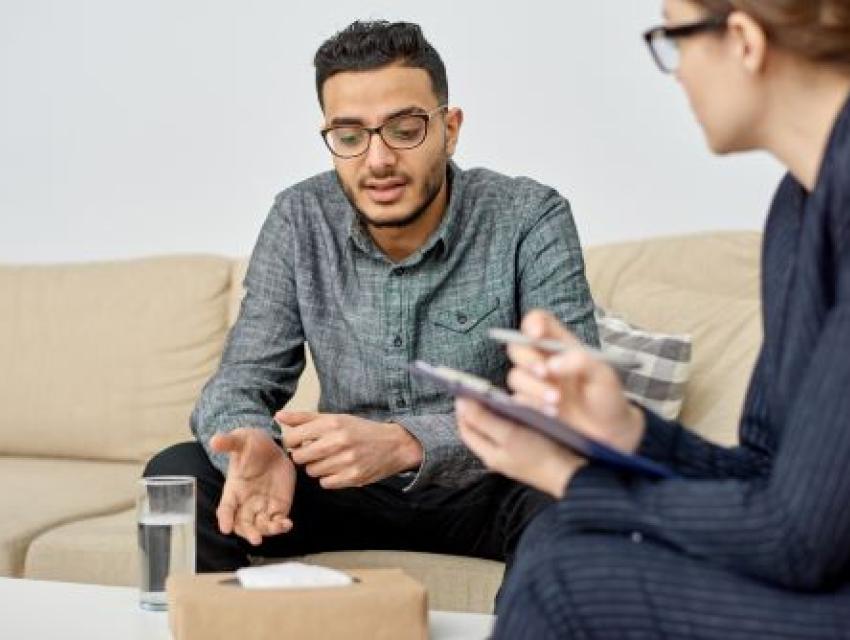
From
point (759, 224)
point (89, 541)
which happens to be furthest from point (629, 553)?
point (759, 224)

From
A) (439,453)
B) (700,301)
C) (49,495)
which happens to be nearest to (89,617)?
(439,453)

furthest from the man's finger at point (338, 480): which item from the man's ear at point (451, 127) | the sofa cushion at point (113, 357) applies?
the sofa cushion at point (113, 357)

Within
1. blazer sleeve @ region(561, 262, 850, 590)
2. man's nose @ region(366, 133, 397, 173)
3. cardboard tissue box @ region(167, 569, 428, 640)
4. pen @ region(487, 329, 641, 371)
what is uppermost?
man's nose @ region(366, 133, 397, 173)

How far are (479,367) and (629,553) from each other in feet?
3.31

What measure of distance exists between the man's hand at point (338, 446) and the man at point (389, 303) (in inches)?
2.7

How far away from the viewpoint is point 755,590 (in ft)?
3.82

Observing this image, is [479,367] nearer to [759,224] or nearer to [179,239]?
[759,224]

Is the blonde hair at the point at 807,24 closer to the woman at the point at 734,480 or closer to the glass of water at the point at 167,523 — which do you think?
the woman at the point at 734,480

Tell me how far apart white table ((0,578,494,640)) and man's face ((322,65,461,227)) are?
0.66m

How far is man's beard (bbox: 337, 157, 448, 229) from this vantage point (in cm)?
215

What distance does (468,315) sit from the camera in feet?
7.16

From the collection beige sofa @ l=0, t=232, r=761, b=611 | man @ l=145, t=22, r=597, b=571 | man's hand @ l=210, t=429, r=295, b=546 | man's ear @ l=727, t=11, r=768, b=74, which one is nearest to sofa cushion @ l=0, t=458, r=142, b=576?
beige sofa @ l=0, t=232, r=761, b=611

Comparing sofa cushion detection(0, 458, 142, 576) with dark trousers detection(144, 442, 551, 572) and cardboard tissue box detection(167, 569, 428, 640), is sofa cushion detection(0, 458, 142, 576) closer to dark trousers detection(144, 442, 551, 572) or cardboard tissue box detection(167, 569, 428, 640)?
dark trousers detection(144, 442, 551, 572)

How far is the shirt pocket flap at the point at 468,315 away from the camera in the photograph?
2.18 meters
